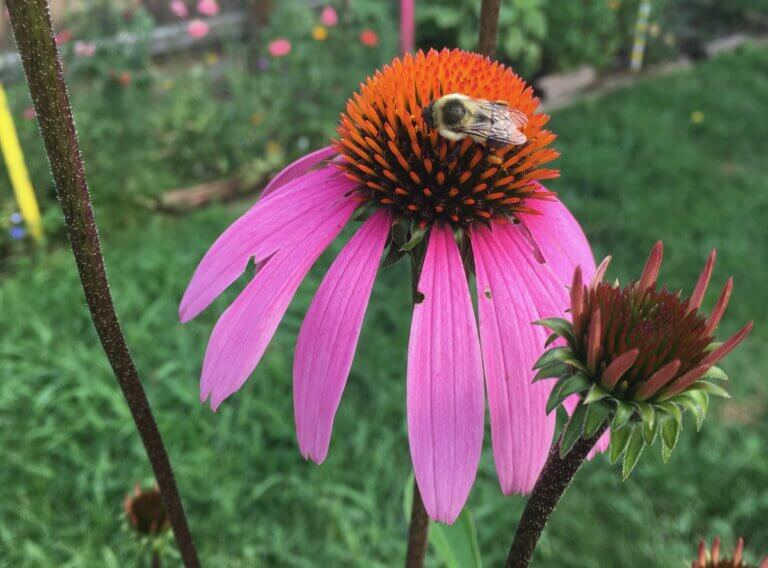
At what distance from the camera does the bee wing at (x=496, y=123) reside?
23.6 inches

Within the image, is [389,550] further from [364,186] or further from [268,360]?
[364,186]

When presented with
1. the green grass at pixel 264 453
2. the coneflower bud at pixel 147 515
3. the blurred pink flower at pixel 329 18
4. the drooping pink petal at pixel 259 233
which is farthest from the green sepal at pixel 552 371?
the blurred pink flower at pixel 329 18

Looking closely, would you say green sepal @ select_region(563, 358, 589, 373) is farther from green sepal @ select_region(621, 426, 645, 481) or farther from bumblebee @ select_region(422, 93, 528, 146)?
bumblebee @ select_region(422, 93, 528, 146)

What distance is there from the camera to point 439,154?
63 cm

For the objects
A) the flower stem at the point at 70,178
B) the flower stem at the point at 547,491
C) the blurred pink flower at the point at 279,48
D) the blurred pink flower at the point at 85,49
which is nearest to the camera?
the flower stem at the point at 70,178

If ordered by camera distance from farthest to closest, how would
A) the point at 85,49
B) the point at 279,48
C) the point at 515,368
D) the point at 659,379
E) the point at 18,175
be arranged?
the point at 279,48
the point at 85,49
the point at 18,175
the point at 515,368
the point at 659,379

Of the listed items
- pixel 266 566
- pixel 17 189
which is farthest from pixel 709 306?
pixel 17 189

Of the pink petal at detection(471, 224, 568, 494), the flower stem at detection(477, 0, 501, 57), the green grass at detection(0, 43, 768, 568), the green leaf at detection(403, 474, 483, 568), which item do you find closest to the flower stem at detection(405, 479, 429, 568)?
the green leaf at detection(403, 474, 483, 568)

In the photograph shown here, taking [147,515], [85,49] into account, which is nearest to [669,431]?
[147,515]

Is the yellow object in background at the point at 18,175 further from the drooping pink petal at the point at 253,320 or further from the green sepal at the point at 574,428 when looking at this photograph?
the green sepal at the point at 574,428

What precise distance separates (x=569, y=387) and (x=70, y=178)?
1.07 ft

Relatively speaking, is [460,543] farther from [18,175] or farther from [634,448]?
[18,175]

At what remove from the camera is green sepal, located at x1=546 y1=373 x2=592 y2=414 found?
0.44 m

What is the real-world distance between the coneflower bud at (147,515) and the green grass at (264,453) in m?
0.64
